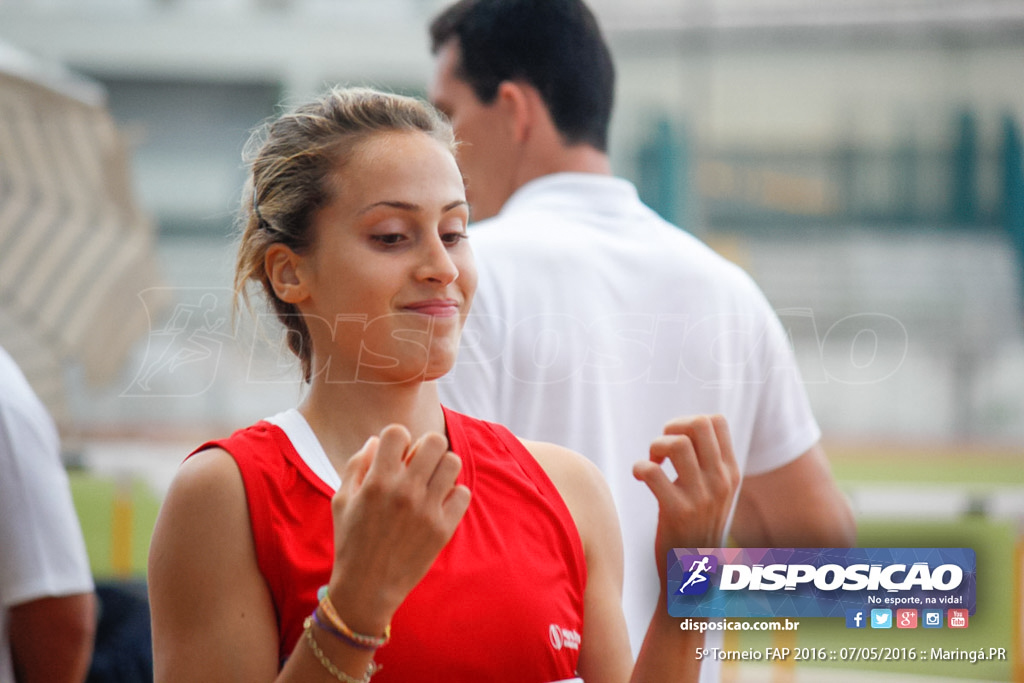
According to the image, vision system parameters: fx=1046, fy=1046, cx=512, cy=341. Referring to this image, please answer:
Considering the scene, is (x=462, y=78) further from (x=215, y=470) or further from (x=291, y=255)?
(x=215, y=470)

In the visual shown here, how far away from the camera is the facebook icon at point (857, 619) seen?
3.61ft

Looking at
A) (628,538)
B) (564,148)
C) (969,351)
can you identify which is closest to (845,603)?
(628,538)

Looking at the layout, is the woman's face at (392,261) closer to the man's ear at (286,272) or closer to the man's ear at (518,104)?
the man's ear at (286,272)

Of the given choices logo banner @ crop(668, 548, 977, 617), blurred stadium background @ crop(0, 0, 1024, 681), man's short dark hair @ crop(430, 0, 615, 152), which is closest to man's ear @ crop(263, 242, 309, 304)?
logo banner @ crop(668, 548, 977, 617)

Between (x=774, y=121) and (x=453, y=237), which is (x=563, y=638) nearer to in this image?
(x=453, y=237)

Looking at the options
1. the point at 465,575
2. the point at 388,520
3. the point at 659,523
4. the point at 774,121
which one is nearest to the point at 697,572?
the point at 659,523

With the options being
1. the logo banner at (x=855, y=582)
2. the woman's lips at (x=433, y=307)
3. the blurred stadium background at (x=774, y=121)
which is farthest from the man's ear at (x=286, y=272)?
the blurred stadium background at (x=774, y=121)

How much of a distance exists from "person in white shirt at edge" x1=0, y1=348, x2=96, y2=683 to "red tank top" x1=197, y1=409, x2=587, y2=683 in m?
0.70

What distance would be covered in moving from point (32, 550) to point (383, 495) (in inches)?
37.1

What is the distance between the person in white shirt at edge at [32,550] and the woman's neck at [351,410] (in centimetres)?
70

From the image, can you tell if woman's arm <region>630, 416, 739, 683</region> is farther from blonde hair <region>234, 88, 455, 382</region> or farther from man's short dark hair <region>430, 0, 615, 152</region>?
man's short dark hair <region>430, 0, 615, 152</region>

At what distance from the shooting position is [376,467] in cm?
75

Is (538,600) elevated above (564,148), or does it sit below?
below

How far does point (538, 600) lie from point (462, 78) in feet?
2.79
